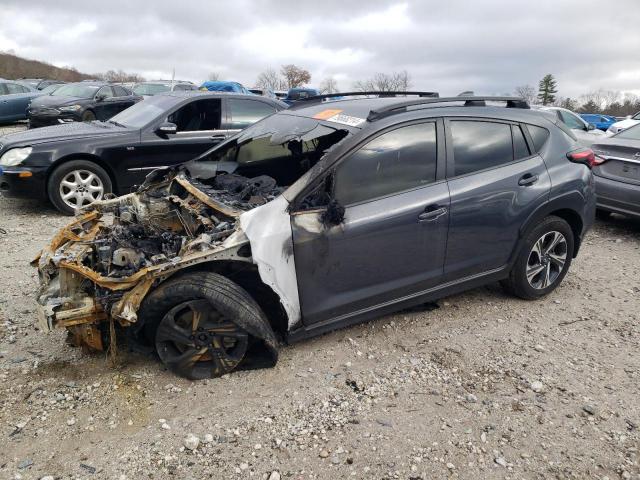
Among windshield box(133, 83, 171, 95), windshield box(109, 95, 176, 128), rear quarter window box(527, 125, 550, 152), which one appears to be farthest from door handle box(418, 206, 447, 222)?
windshield box(133, 83, 171, 95)

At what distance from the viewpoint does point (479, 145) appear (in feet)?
11.2

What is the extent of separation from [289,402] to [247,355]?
485 millimetres

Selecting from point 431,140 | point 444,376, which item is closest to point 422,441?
point 444,376

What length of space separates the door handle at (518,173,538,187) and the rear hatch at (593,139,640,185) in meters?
2.77

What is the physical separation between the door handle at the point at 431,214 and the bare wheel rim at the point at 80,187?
4510 mm

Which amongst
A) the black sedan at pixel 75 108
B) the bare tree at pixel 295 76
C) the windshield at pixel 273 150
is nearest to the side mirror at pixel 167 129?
the windshield at pixel 273 150

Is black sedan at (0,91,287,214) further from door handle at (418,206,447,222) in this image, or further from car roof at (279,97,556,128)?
door handle at (418,206,447,222)

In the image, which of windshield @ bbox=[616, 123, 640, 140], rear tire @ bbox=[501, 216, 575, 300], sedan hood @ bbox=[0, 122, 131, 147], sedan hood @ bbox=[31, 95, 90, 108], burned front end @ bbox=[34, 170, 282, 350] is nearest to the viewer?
burned front end @ bbox=[34, 170, 282, 350]

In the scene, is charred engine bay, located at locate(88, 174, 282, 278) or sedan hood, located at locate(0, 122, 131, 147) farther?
sedan hood, located at locate(0, 122, 131, 147)

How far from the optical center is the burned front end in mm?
2641

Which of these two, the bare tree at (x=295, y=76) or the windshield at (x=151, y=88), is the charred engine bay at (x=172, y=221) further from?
the bare tree at (x=295, y=76)

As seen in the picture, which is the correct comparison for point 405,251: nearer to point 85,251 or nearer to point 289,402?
point 289,402

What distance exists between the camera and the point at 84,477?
2197 mm

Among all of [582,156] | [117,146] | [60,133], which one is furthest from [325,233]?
[60,133]
